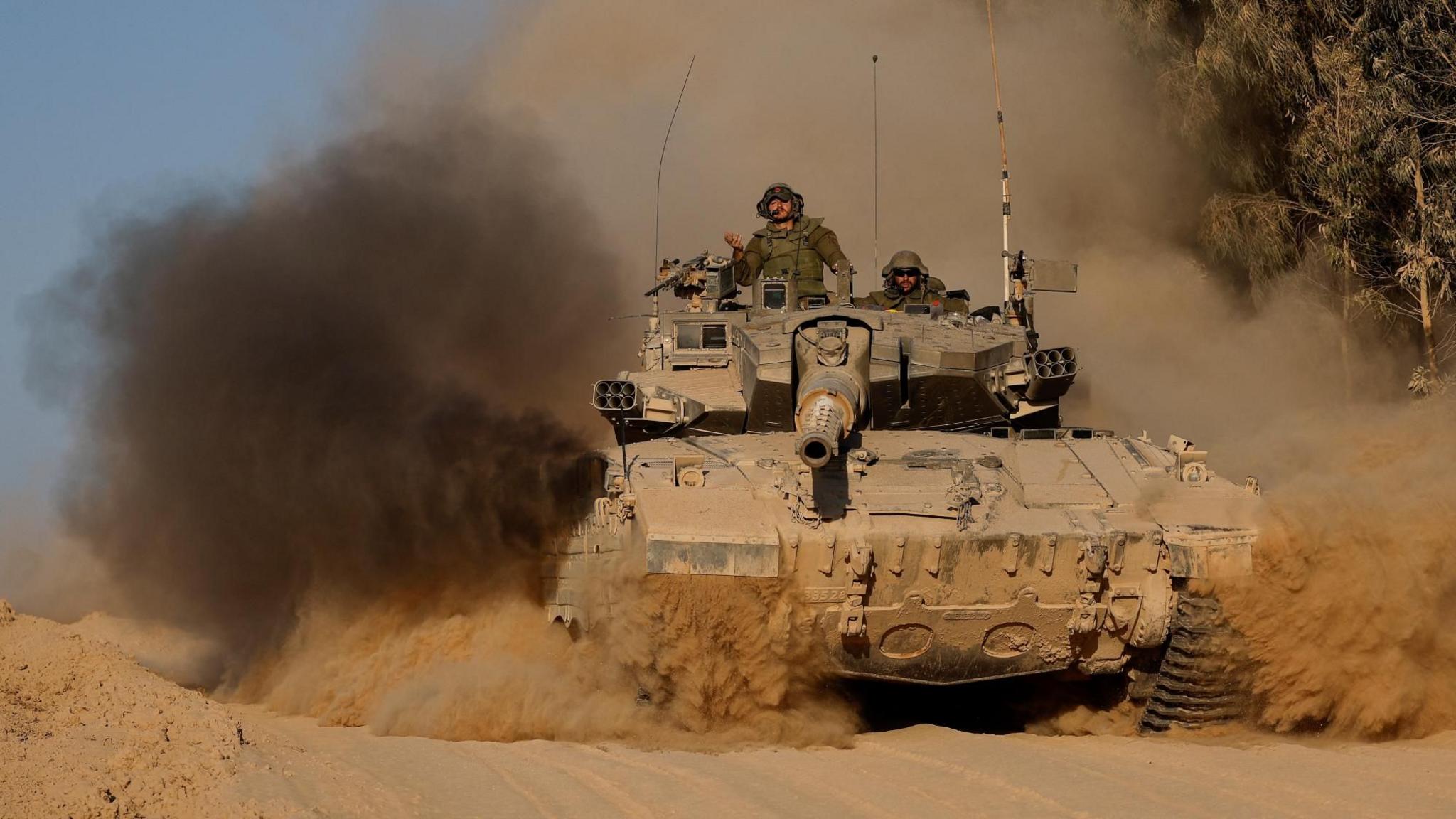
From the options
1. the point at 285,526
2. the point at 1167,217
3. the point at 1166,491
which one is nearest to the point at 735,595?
the point at 1166,491

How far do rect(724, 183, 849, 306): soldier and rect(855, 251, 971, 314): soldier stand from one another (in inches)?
34.6

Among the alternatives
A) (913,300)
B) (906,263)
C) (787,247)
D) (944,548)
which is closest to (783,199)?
(787,247)

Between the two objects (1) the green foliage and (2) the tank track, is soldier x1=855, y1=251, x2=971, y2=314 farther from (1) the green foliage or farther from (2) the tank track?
(1) the green foliage

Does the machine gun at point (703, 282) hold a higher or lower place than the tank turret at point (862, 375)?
higher

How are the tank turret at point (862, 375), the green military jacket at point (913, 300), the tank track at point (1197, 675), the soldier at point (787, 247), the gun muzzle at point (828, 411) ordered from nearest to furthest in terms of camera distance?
the gun muzzle at point (828, 411) → the tank track at point (1197, 675) → the tank turret at point (862, 375) → the green military jacket at point (913, 300) → the soldier at point (787, 247)

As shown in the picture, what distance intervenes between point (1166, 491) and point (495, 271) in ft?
35.2

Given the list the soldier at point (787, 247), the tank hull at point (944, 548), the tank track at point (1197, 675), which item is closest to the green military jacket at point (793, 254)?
the soldier at point (787, 247)

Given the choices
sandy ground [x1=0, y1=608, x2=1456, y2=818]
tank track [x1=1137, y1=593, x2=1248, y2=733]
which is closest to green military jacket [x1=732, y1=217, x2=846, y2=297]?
sandy ground [x1=0, y1=608, x2=1456, y2=818]

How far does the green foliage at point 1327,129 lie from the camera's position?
23.9 metres

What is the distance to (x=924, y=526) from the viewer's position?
476 inches

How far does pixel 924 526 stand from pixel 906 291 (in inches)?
212

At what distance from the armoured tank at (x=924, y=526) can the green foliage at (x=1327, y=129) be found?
37.8ft

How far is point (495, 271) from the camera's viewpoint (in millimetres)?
21531

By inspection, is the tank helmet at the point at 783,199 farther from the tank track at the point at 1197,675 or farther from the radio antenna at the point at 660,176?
the tank track at the point at 1197,675
